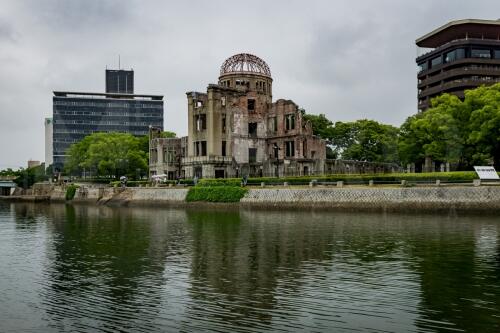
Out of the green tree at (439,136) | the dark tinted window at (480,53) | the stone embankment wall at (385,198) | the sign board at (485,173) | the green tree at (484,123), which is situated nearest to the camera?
the stone embankment wall at (385,198)

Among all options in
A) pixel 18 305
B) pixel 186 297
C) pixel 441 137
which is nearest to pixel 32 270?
pixel 18 305

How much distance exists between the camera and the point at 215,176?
10381 cm

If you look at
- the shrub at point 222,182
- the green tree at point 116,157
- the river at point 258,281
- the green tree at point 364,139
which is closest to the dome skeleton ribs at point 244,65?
the green tree at point 364,139

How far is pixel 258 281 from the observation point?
23.9 m

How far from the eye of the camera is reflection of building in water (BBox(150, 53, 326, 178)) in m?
103

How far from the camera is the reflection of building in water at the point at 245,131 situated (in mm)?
103000

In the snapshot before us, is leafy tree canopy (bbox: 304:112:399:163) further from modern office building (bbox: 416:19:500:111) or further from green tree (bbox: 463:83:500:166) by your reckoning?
green tree (bbox: 463:83:500:166)

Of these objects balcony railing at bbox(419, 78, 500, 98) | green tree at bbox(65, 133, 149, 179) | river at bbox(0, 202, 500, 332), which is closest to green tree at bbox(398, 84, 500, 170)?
river at bbox(0, 202, 500, 332)

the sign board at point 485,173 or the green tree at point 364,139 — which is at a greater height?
the green tree at point 364,139

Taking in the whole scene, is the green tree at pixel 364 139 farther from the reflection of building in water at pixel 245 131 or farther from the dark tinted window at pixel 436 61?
the dark tinted window at pixel 436 61

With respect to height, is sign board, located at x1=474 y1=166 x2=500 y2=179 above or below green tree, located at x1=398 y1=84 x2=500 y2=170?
below

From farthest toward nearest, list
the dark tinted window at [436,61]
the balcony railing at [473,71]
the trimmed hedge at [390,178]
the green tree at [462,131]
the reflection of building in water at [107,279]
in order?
the dark tinted window at [436,61]
the balcony railing at [473,71]
the green tree at [462,131]
the trimmed hedge at [390,178]
the reflection of building in water at [107,279]

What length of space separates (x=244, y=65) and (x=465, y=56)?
5179cm

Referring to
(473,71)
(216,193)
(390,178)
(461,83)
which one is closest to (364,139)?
(461,83)
